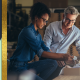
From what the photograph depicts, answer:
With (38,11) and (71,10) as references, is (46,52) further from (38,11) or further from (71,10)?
(71,10)

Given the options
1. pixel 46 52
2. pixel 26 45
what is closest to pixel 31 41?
pixel 26 45

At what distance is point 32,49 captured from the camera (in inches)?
35.5

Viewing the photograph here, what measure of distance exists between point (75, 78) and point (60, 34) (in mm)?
506

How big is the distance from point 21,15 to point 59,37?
50 centimetres

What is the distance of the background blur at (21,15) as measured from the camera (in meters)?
1.02

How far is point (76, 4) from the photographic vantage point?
1129 mm

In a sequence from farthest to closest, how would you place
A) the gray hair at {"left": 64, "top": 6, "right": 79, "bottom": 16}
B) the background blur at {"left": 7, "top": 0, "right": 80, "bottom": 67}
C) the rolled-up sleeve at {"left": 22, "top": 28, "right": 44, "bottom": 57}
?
the gray hair at {"left": 64, "top": 6, "right": 79, "bottom": 16}
the background blur at {"left": 7, "top": 0, "right": 80, "bottom": 67}
the rolled-up sleeve at {"left": 22, "top": 28, "right": 44, "bottom": 57}

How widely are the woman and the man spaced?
26 centimetres

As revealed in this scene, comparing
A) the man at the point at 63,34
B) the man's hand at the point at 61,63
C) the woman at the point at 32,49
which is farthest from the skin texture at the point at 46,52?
the man at the point at 63,34

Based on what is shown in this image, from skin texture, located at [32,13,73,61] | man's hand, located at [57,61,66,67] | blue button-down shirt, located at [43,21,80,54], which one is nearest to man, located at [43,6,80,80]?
blue button-down shirt, located at [43,21,80,54]

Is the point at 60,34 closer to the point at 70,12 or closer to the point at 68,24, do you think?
the point at 68,24

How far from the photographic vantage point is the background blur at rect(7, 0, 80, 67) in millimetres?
1022

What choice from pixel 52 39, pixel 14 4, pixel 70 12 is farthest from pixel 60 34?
pixel 14 4

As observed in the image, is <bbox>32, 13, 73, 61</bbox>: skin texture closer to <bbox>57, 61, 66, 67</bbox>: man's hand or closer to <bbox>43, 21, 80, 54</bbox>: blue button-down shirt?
<bbox>57, 61, 66, 67</bbox>: man's hand
